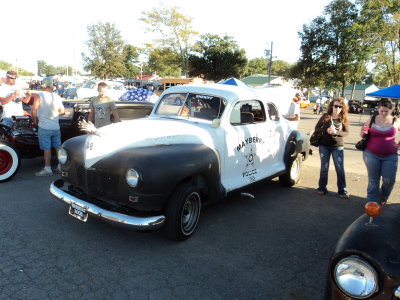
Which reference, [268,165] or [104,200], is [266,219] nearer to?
[268,165]

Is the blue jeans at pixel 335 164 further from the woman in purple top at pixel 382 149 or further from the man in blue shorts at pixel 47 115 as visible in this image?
the man in blue shorts at pixel 47 115

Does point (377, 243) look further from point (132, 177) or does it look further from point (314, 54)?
point (314, 54)

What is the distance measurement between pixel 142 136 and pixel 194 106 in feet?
3.92

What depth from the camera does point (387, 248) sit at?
1837mm

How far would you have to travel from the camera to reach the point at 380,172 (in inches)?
181

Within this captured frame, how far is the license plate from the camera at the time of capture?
11.4ft

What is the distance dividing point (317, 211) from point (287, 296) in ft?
7.79

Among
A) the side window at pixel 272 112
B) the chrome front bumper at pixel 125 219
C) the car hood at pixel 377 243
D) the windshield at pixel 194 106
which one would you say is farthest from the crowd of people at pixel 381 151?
the chrome front bumper at pixel 125 219

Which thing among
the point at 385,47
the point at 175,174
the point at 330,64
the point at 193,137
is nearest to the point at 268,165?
the point at 193,137

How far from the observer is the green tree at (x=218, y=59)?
30.1m

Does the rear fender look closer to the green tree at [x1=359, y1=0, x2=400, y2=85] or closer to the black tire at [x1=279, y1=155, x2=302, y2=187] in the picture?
the black tire at [x1=279, y1=155, x2=302, y2=187]

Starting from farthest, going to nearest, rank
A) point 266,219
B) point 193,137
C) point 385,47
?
point 385,47, point 266,219, point 193,137

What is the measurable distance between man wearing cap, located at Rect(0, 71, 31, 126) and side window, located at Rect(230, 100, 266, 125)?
4.19 metres

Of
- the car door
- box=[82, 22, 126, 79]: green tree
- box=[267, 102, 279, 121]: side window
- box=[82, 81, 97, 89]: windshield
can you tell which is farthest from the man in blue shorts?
box=[82, 22, 126, 79]: green tree
